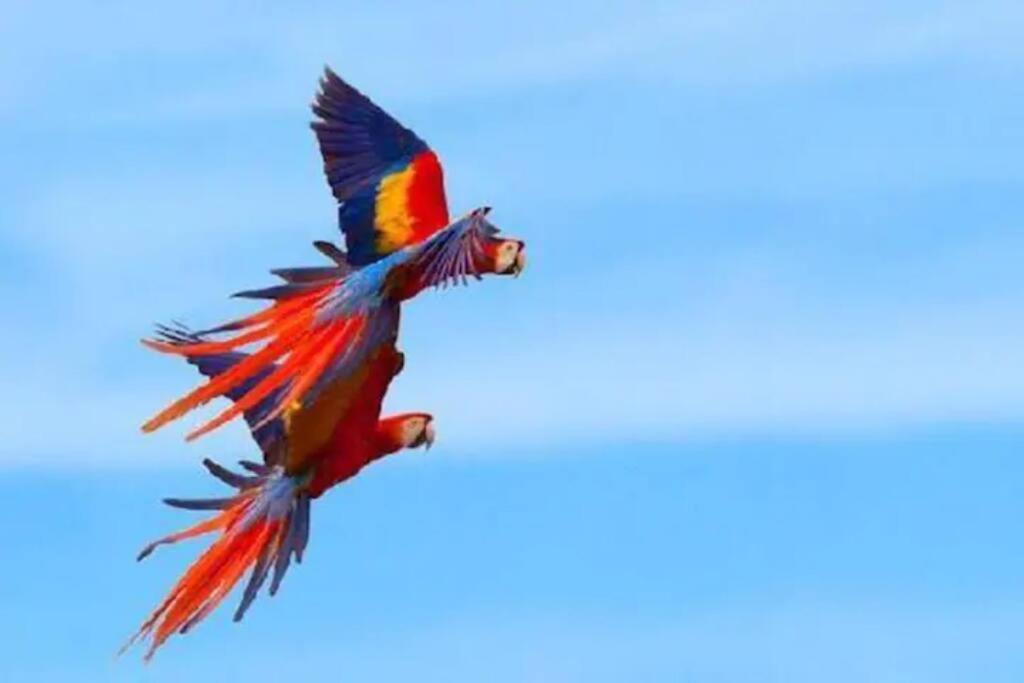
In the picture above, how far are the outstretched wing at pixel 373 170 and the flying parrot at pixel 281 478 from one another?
0.74m

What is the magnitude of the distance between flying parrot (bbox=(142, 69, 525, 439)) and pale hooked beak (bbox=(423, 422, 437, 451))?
70 centimetres

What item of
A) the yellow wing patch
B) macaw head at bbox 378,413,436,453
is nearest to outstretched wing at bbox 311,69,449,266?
the yellow wing patch

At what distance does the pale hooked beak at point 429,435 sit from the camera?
12945mm

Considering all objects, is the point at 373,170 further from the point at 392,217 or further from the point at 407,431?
the point at 407,431

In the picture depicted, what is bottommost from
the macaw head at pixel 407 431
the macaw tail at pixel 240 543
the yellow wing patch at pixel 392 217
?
the macaw tail at pixel 240 543

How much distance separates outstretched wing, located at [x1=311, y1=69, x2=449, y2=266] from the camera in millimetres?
12812

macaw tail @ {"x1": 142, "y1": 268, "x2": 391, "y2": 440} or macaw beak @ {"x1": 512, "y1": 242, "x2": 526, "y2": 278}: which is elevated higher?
macaw beak @ {"x1": 512, "y1": 242, "x2": 526, "y2": 278}

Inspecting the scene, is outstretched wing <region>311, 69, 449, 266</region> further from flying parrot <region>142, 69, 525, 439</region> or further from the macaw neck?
the macaw neck

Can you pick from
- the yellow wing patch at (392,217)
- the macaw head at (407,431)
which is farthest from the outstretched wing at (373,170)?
the macaw head at (407,431)

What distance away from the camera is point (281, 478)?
12859 millimetres

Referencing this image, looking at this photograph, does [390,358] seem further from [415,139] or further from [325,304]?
[415,139]

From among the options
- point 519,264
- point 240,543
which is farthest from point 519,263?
point 240,543

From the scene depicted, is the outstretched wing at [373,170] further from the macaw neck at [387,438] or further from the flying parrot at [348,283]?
the macaw neck at [387,438]

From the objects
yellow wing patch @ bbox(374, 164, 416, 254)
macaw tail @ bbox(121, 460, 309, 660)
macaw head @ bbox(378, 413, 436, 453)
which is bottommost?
macaw tail @ bbox(121, 460, 309, 660)
